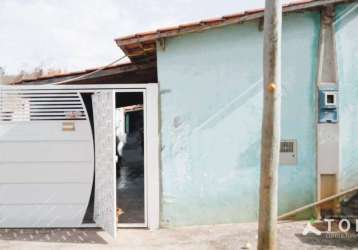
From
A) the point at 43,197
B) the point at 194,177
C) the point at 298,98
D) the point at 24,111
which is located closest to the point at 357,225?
the point at 298,98

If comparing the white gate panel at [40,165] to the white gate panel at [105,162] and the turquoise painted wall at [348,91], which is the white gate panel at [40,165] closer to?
the white gate panel at [105,162]

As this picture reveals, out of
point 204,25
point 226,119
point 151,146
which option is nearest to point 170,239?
point 151,146

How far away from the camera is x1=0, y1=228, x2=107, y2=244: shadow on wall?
7.32 metres

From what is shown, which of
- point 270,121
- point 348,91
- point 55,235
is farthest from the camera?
point 348,91

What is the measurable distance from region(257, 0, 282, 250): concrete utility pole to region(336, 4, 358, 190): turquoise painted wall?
3253 mm

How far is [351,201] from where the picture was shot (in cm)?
823

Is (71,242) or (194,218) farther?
(194,218)

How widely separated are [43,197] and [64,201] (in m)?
0.45

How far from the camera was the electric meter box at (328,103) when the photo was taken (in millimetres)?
8125

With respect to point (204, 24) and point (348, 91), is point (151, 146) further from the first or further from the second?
point (348, 91)

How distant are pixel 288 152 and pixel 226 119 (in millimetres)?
1527

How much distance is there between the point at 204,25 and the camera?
25.1 feet

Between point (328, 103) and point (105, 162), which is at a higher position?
point (328, 103)

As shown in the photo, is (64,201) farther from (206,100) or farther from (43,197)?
(206,100)
